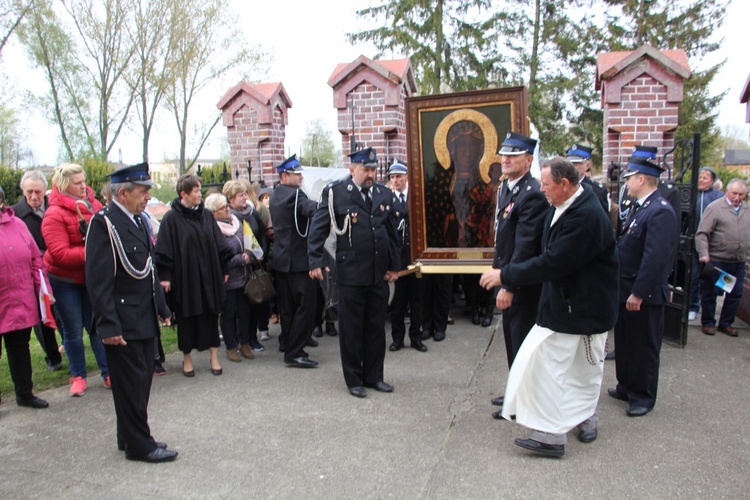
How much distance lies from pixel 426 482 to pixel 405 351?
110 inches

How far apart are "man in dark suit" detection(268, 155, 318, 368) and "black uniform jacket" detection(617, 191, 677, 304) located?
2.82m

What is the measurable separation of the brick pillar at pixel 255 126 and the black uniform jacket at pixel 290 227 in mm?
2693

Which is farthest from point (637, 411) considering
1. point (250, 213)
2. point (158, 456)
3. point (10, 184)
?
point (10, 184)

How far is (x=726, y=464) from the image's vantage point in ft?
12.1

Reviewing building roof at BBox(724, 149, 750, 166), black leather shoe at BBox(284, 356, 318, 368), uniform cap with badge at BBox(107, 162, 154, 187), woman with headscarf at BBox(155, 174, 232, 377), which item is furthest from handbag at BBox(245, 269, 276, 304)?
building roof at BBox(724, 149, 750, 166)

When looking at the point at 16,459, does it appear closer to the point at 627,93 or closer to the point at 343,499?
the point at 343,499

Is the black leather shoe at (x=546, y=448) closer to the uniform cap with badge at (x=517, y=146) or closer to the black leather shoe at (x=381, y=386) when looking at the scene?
the black leather shoe at (x=381, y=386)

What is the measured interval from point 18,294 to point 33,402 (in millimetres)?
871

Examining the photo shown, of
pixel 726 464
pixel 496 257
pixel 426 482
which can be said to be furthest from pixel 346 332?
pixel 726 464

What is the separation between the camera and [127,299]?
3.72m

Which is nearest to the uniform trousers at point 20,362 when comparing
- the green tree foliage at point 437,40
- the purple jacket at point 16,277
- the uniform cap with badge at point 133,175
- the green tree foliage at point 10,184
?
the purple jacket at point 16,277

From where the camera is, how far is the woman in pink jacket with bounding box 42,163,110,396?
4820mm

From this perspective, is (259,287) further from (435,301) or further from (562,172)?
(562,172)

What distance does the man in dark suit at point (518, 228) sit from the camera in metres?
4.20
